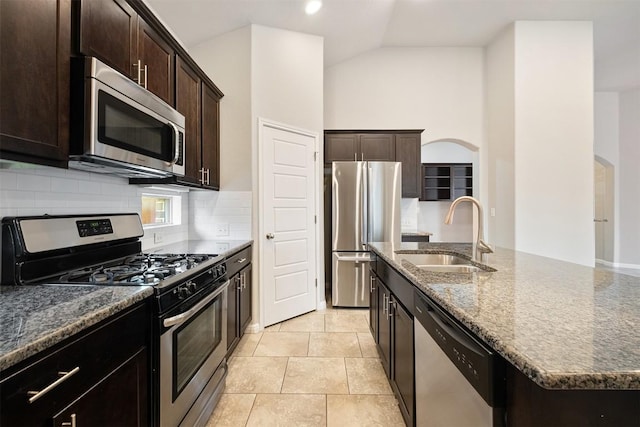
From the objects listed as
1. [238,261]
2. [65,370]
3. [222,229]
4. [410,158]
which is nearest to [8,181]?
[65,370]

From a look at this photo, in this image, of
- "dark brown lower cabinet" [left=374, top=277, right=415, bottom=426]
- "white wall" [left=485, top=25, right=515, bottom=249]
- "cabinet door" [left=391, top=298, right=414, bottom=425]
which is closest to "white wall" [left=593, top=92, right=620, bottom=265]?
"white wall" [left=485, top=25, right=515, bottom=249]

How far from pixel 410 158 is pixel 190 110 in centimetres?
289

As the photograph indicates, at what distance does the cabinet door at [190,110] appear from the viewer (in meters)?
2.21

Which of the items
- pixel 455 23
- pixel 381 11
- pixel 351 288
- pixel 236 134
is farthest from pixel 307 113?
pixel 455 23

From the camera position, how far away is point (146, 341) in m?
1.19

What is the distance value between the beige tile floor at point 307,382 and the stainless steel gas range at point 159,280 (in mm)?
220

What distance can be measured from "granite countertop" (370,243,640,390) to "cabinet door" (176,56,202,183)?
1.89m

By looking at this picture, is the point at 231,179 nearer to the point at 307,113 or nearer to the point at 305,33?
the point at 307,113

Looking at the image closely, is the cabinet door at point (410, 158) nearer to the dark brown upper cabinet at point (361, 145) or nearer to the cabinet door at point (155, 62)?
the dark brown upper cabinet at point (361, 145)

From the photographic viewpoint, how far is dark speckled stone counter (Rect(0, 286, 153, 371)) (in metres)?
0.71

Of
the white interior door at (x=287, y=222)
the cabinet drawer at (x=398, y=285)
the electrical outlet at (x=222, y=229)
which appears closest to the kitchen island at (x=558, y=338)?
the cabinet drawer at (x=398, y=285)

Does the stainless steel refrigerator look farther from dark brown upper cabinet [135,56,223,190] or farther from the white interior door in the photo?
dark brown upper cabinet [135,56,223,190]

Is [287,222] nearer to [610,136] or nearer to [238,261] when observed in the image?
[238,261]

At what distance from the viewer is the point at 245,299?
271 cm
